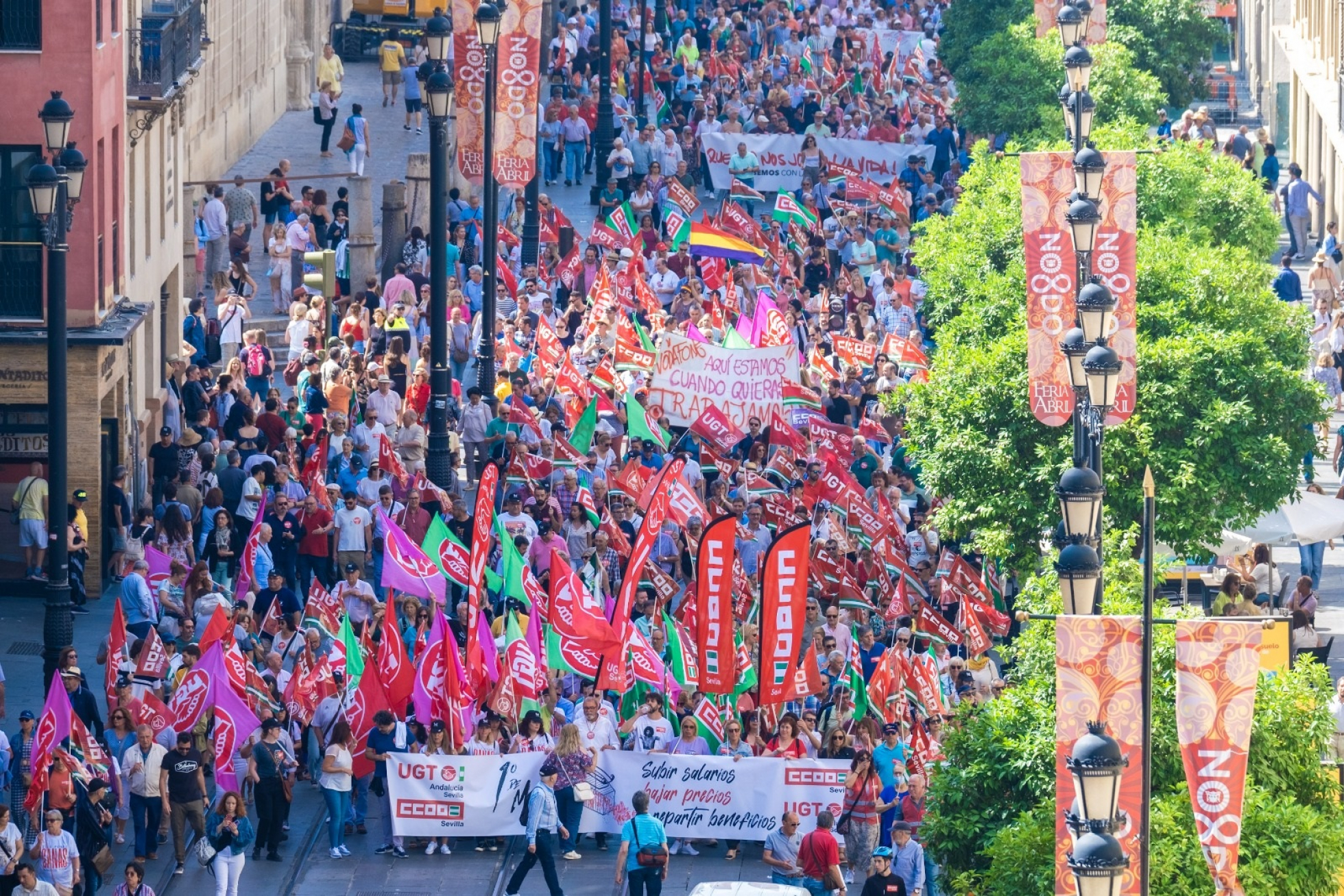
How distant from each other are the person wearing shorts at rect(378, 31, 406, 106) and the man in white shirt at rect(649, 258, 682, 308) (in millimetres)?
19194

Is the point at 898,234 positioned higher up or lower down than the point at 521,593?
higher up

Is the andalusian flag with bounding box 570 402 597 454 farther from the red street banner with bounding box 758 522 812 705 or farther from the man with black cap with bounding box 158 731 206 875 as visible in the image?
the man with black cap with bounding box 158 731 206 875

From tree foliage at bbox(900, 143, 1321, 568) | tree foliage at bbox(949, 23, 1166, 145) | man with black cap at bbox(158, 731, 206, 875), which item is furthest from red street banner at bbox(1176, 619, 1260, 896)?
tree foliage at bbox(949, 23, 1166, 145)

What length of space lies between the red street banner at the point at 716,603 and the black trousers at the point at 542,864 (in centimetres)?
229

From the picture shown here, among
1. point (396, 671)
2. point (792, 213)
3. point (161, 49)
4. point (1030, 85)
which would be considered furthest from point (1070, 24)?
point (1030, 85)

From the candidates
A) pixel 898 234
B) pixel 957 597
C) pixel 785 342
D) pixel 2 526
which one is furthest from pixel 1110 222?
pixel 898 234

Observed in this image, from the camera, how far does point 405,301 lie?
40.6 metres

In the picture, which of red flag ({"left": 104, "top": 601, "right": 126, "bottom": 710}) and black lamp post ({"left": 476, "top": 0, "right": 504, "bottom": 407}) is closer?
red flag ({"left": 104, "top": 601, "right": 126, "bottom": 710})

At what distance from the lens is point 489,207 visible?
1501 inches

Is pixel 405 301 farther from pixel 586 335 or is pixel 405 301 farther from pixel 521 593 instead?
pixel 521 593

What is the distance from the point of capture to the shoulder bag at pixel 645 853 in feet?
77.6

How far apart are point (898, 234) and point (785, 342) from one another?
1142 centimetres

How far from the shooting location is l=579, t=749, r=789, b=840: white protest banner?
25109 millimetres

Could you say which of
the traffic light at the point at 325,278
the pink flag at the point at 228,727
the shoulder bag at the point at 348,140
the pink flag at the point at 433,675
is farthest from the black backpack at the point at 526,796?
the shoulder bag at the point at 348,140
